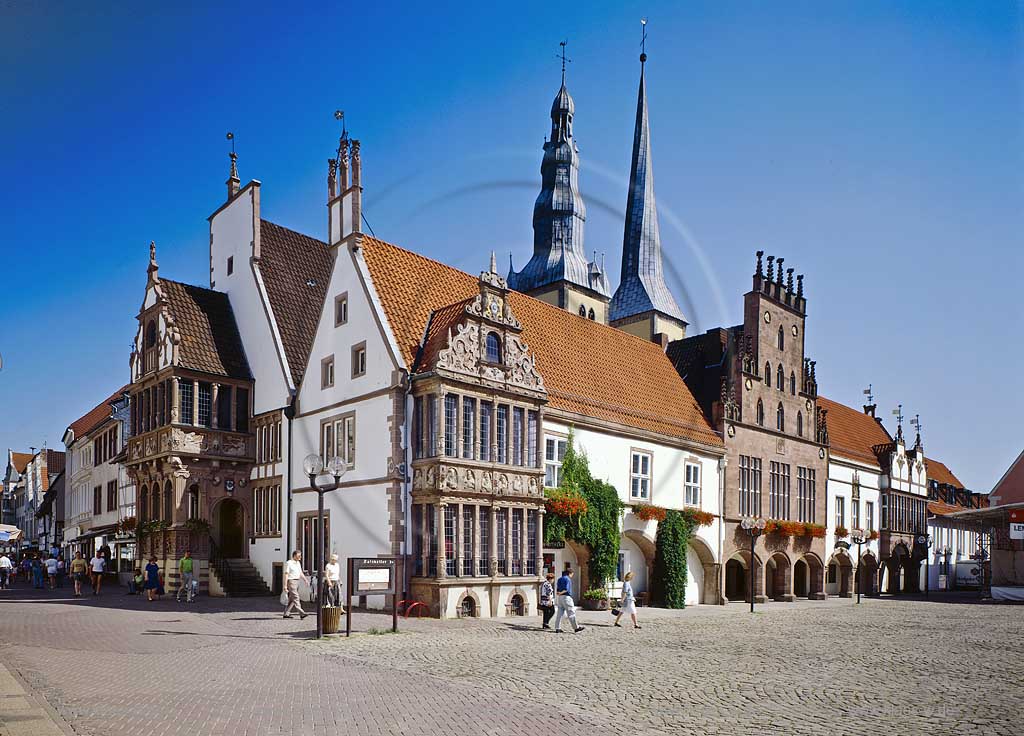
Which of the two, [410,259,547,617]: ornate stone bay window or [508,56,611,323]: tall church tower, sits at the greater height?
[508,56,611,323]: tall church tower

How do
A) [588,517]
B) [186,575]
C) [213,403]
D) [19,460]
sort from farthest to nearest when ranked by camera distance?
1. [19,460]
2. [213,403]
3. [186,575]
4. [588,517]

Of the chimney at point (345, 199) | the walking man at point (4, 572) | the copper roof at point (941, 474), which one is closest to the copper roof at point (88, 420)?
the walking man at point (4, 572)

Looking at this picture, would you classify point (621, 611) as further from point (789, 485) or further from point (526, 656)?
point (789, 485)

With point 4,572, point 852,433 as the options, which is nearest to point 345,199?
point 4,572

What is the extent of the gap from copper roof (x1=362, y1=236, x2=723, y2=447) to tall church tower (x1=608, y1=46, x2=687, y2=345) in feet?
103

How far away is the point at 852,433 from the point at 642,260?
971 inches

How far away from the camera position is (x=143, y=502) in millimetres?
39031

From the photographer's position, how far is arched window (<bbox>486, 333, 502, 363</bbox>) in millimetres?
30031

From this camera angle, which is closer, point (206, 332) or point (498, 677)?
point (498, 677)

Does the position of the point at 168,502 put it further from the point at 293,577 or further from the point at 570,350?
the point at 570,350

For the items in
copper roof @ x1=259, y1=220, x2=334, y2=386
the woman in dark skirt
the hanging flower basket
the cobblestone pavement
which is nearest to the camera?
the cobblestone pavement

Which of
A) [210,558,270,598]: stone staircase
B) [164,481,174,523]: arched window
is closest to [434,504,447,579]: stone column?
[210,558,270,598]: stone staircase

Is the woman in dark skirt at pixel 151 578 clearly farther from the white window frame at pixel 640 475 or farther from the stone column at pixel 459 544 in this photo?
the white window frame at pixel 640 475

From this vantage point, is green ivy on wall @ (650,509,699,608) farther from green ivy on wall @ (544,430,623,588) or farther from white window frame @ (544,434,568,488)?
white window frame @ (544,434,568,488)
